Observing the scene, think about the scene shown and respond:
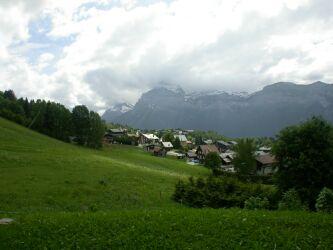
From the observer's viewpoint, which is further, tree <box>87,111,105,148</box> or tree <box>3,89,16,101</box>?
tree <box>3,89,16,101</box>

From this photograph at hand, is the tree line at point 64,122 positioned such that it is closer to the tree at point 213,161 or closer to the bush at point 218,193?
the tree at point 213,161

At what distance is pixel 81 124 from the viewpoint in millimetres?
123438

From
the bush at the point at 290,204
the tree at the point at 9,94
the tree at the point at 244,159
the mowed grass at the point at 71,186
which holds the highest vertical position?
the tree at the point at 9,94

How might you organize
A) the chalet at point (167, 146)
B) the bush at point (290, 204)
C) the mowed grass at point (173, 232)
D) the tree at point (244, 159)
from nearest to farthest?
the mowed grass at point (173, 232), the bush at point (290, 204), the tree at point (244, 159), the chalet at point (167, 146)

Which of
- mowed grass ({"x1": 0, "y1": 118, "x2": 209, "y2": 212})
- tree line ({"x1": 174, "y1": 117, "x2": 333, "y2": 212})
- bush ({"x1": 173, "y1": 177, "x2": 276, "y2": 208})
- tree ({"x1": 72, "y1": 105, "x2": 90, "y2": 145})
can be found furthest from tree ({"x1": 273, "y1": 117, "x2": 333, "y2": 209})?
tree ({"x1": 72, "y1": 105, "x2": 90, "y2": 145})

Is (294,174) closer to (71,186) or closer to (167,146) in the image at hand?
(71,186)

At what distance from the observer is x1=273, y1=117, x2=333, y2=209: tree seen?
1512 inches

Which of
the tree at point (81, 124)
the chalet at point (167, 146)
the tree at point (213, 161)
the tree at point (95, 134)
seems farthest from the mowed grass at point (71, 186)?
the chalet at point (167, 146)

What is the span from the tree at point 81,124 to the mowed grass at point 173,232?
104 m

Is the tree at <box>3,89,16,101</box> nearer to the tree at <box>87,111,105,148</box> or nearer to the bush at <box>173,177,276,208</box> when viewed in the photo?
the tree at <box>87,111,105,148</box>

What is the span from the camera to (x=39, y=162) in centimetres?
5856

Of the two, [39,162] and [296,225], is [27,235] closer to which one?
[296,225]

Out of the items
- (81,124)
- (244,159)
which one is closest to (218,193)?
(244,159)

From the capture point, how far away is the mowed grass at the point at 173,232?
49.2ft
